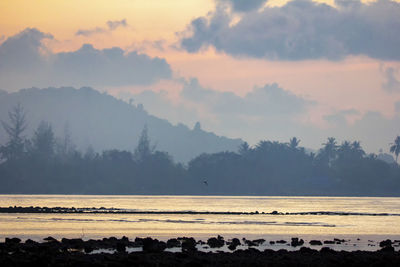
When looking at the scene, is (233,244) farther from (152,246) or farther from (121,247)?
(121,247)

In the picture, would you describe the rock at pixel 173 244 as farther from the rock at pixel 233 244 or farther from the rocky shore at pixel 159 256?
the rock at pixel 233 244

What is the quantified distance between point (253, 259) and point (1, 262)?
56.5 feet

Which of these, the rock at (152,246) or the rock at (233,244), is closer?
the rock at (152,246)

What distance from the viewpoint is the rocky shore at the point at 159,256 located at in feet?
172

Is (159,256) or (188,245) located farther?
(188,245)

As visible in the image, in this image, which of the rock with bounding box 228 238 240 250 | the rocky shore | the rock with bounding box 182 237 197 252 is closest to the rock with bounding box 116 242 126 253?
the rocky shore

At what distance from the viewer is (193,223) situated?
111000 millimetres

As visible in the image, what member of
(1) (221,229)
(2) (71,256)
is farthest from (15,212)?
(2) (71,256)

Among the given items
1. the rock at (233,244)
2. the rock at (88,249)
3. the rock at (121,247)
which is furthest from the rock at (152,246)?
the rock at (233,244)

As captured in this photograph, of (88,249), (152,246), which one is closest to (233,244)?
(152,246)

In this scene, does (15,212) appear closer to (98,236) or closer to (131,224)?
(131,224)

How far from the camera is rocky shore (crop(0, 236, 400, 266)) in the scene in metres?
52.5

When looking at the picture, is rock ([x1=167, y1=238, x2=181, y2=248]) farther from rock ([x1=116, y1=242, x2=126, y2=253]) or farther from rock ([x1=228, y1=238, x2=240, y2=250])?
rock ([x1=116, y1=242, x2=126, y2=253])

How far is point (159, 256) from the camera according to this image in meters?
57.3
